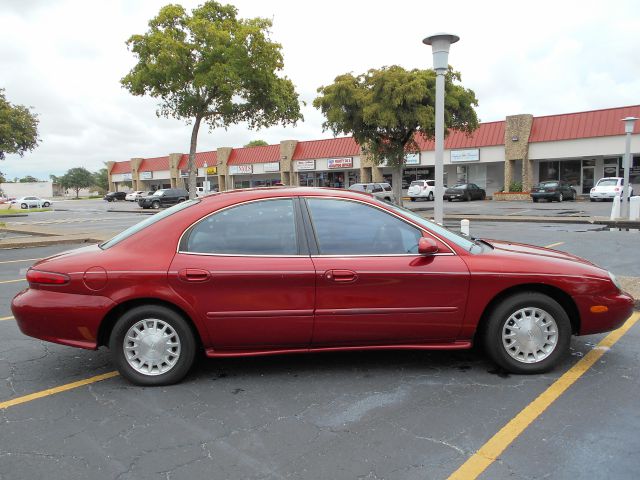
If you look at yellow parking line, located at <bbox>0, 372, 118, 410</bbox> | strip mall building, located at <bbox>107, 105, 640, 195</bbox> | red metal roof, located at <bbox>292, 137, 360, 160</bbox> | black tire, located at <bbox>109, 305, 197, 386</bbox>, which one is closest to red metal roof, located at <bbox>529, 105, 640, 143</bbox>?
strip mall building, located at <bbox>107, 105, 640, 195</bbox>

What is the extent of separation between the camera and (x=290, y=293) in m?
3.94

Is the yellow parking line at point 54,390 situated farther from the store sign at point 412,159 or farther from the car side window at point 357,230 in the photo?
the store sign at point 412,159

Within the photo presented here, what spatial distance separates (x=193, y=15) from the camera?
24094mm

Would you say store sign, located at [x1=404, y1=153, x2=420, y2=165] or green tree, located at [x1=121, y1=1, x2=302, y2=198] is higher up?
green tree, located at [x1=121, y1=1, x2=302, y2=198]

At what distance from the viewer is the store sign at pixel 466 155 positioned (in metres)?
40.0

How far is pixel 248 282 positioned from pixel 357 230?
0.93 metres

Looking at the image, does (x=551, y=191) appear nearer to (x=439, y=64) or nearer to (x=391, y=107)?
(x=391, y=107)

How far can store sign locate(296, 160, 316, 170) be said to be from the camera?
4916cm

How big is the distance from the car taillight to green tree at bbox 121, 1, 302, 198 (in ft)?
67.1

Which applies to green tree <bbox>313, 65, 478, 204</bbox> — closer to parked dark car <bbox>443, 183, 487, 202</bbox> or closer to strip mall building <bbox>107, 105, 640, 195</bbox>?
strip mall building <bbox>107, 105, 640, 195</bbox>

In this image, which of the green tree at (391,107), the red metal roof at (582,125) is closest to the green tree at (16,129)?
the green tree at (391,107)

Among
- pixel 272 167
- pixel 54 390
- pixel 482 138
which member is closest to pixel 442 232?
pixel 54 390

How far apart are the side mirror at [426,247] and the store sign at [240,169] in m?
51.3

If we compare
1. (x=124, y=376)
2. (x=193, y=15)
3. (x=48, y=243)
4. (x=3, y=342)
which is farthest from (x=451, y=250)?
(x=193, y=15)
